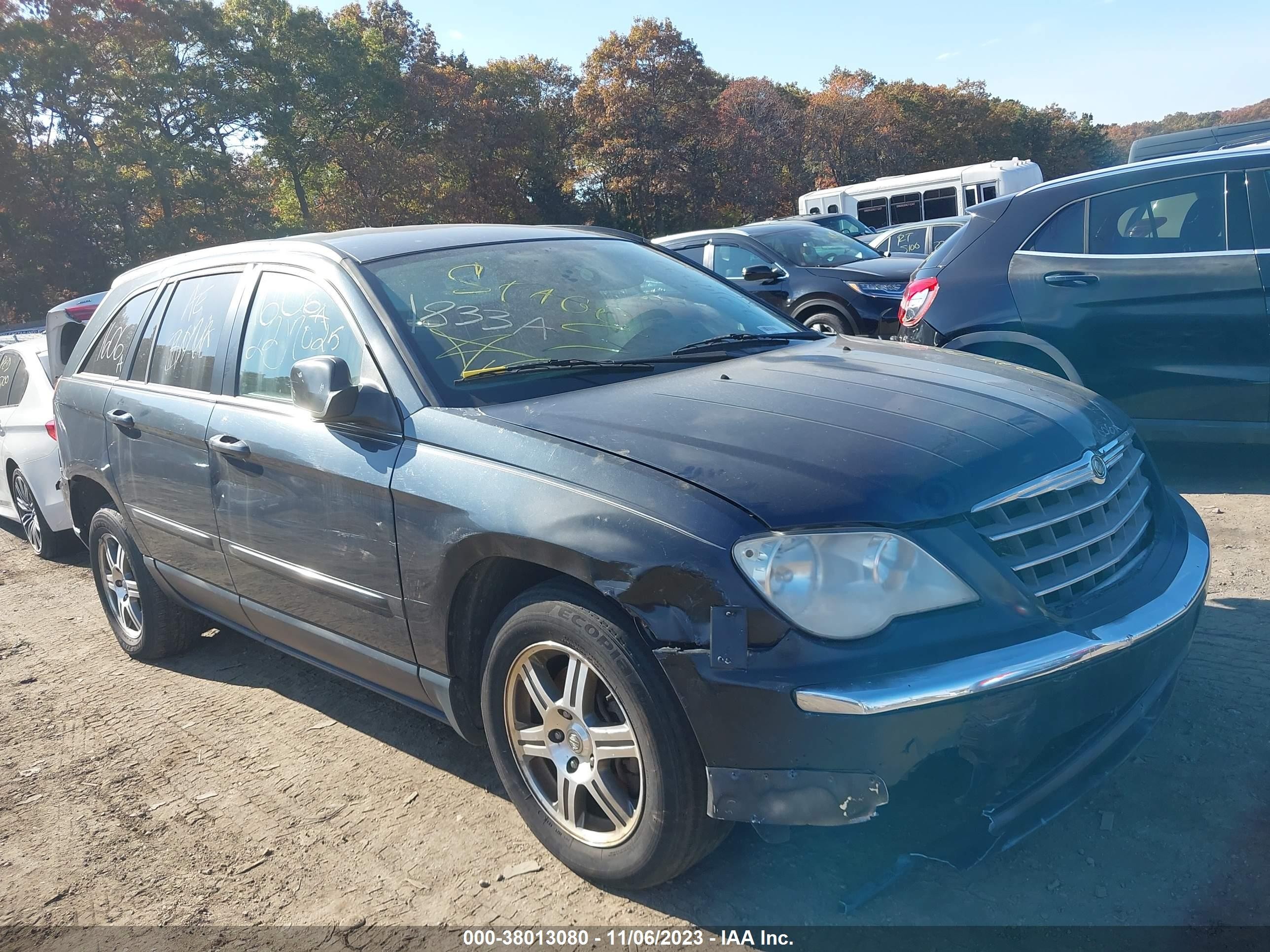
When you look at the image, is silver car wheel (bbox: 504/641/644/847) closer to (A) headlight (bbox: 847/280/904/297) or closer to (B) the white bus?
(A) headlight (bbox: 847/280/904/297)

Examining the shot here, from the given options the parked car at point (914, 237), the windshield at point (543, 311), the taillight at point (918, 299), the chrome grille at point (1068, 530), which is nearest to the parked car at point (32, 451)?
the windshield at point (543, 311)

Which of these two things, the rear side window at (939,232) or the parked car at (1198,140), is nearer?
the parked car at (1198,140)

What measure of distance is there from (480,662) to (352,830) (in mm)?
783

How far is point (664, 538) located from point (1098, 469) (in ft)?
4.13

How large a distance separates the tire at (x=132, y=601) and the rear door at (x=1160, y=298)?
478 cm

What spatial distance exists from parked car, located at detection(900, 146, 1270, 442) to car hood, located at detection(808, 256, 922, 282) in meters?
3.90

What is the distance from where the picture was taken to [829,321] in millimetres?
10008

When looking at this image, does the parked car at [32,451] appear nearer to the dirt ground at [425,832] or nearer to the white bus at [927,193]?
the dirt ground at [425,832]

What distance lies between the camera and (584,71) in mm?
41469

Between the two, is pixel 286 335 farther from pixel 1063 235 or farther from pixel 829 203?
pixel 829 203

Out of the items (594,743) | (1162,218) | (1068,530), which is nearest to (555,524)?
(594,743)

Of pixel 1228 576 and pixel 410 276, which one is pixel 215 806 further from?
pixel 1228 576

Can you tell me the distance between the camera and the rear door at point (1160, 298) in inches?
203

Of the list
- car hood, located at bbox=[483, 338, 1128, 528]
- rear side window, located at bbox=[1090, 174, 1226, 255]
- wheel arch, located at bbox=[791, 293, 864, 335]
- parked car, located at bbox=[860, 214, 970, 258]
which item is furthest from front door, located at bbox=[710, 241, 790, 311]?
car hood, located at bbox=[483, 338, 1128, 528]
